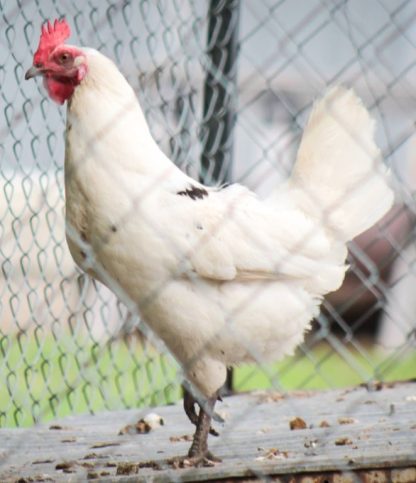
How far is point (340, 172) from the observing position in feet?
12.2

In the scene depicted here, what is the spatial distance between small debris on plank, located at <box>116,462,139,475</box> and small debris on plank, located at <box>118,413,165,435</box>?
675 millimetres

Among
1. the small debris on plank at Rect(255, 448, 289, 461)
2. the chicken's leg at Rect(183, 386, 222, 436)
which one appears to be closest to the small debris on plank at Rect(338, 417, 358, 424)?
the chicken's leg at Rect(183, 386, 222, 436)

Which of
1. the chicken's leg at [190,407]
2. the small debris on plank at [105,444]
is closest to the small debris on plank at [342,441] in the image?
the chicken's leg at [190,407]

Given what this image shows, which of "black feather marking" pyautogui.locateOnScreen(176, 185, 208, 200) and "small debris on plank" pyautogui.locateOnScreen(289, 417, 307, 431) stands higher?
"black feather marking" pyautogui.locateOnScreen(176, 185, 208, 200)

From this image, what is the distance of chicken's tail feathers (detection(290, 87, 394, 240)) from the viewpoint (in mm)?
3605

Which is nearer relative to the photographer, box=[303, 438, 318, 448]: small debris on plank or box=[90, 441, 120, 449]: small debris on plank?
box=[303, 438, 318, 448]: small debris on plank

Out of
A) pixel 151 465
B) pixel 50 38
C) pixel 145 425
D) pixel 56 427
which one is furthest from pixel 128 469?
pixel 50 38

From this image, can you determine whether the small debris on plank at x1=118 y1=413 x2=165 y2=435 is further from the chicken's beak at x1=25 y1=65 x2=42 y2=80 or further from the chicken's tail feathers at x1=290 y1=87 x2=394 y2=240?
the chicken's beak at x1=25 y1=65 x2=42 y2=80

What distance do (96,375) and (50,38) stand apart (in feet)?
7.45

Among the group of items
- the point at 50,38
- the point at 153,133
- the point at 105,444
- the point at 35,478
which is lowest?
the point at 105,444

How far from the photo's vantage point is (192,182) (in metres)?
3.52

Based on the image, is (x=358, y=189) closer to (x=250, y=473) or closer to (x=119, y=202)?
(x=119, y=202)

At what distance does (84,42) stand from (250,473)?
104 inches

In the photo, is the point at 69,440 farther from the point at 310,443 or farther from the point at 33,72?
the point at 33,72
